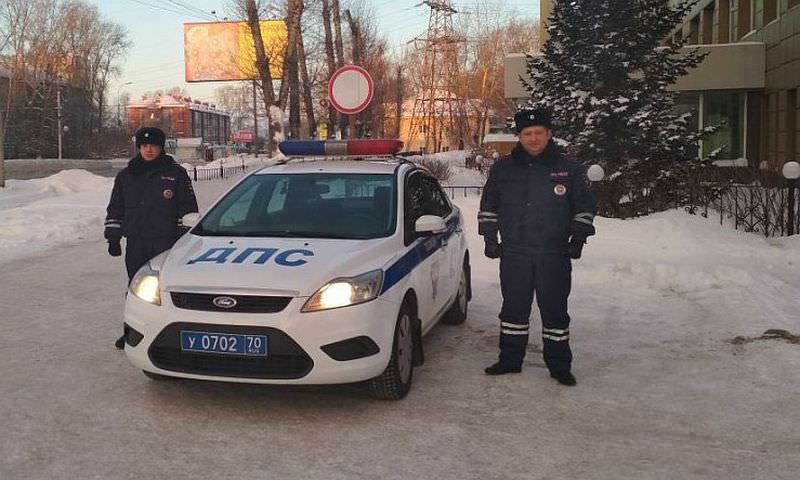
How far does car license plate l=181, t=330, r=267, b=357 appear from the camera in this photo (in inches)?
174

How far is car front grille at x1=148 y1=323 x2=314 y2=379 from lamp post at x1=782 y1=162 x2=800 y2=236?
9216mm

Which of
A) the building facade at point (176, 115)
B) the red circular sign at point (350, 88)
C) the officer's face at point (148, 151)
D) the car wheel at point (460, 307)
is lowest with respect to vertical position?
the car wheel at point (460, 307)

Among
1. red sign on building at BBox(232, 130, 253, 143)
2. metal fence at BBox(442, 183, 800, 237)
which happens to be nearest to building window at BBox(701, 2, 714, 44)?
metal fence at BBox(442, 183, 800, 237)

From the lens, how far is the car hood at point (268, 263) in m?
4.48

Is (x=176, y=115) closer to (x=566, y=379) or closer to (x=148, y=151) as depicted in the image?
(x=148, y=151)

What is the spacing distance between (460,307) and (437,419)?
261cm

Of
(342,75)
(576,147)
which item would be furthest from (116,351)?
(576,147)

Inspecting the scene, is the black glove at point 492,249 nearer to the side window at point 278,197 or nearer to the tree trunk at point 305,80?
the side window at point 278,197

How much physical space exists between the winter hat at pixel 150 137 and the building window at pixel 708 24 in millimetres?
31180

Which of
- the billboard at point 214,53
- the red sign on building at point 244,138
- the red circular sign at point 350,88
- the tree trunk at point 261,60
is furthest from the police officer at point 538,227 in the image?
the red sign on building at point 244,138

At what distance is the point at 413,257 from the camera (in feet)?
17.7

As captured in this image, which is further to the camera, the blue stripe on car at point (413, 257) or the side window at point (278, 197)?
the side window at point (278, 197)

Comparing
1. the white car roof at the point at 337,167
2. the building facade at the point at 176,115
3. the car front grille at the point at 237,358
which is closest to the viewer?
the car front grille at the point at 237,358

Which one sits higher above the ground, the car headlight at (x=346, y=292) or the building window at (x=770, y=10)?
the building window at (x=770, y=10)
